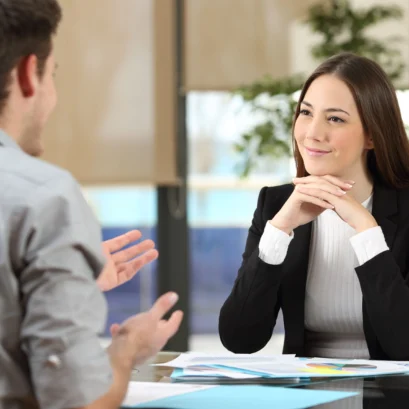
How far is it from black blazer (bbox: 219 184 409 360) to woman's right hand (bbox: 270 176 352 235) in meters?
0.11

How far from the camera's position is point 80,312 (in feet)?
3.64

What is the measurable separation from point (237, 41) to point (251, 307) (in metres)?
3.07

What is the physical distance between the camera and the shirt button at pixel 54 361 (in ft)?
3.57

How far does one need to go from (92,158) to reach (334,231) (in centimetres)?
288

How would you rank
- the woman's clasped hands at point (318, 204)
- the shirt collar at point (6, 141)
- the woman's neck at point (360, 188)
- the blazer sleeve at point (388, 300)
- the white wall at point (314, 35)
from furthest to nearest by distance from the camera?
the white wall at point (314, 35) < the woman's neck at point (360, 188) < the woman's clasped hands at point (318, 204) < the blazer sleeve at point (388, 300) < the shirt collar at point (6, 141)

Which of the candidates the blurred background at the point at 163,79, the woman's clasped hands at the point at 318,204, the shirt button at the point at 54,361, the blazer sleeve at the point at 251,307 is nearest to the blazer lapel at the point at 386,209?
the woman's clasped hands at the point at 318,204

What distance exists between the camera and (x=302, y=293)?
2543 mm

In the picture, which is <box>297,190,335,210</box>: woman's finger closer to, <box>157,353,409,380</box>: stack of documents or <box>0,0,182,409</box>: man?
<box>157,353,409,380</box>: stack of documents

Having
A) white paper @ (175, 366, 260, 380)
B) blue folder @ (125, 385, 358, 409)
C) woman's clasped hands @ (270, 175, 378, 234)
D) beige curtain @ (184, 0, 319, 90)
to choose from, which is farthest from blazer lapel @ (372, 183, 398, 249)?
beige curtain @ (184, 0, 319, 90)

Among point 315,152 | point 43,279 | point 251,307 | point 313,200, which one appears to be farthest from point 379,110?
point 43,279

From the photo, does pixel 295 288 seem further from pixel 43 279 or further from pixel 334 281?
pixel 43 279

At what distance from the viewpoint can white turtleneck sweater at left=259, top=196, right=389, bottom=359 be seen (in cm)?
243

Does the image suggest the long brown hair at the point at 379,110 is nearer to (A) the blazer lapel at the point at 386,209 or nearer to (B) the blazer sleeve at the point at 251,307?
(A) the blazer lapel at the point at 386,209

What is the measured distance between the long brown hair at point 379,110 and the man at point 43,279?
1.52 meters
